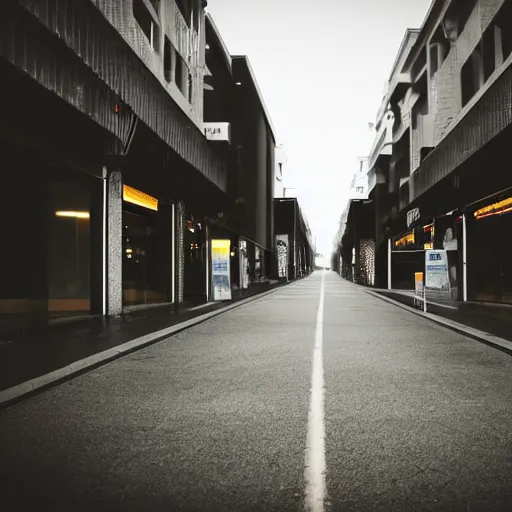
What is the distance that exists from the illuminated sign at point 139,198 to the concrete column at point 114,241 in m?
0.88

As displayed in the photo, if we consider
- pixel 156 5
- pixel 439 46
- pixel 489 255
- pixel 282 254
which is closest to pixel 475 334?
pixel 489 255

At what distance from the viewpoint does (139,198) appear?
2055 cm

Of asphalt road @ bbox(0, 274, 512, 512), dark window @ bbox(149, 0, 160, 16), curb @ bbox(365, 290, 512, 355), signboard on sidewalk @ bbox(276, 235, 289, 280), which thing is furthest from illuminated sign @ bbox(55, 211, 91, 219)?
signboard on sidewalk @ bbox(276, 235, 289, 280)

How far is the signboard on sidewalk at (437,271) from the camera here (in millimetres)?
27031

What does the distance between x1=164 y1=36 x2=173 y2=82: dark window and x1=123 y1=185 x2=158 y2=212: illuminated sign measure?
4.95 metres

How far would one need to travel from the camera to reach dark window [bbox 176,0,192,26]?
25.5m

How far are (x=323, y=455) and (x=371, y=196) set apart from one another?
203 feet

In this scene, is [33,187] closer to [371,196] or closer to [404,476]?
[404,476]

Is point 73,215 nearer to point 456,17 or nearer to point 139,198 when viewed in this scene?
point 139,198

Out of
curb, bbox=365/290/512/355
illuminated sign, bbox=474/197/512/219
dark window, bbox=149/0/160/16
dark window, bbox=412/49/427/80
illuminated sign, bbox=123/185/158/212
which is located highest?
dark window, bbox=412/49/427/80

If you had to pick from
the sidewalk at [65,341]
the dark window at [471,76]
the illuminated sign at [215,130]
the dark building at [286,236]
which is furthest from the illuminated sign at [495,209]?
the dark building at [286,236]

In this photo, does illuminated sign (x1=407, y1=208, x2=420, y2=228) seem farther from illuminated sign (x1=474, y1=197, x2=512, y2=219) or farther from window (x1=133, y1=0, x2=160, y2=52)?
window (x1=133, y1=0, x2=160, y2=52)

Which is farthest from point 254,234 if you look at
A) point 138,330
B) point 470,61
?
point 138,330

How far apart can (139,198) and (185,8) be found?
34.5 feet
